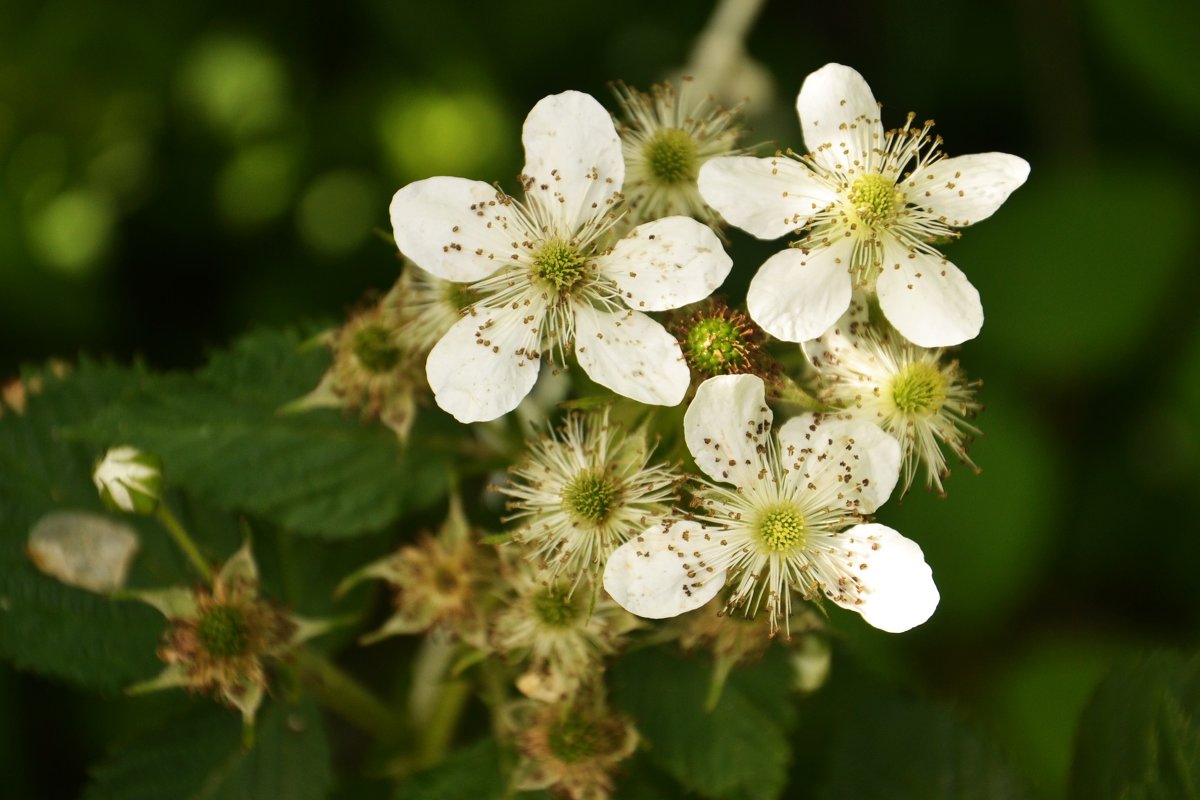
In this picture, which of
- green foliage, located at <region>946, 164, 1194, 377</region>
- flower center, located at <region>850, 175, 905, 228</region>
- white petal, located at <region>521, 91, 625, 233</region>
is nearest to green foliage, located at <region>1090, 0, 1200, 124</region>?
green foliage, located at <region>946, 164, 1194, 377</region>

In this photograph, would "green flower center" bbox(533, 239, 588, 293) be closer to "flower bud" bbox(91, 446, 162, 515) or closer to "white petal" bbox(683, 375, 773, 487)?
"white petal" bbox(683, 375, 773, 487)

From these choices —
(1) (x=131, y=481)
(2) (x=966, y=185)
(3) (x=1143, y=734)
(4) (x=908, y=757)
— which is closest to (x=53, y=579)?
(1) (x=131, y=481)

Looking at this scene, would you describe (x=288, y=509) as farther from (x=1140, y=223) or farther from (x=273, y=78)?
(x=1140, y=223)

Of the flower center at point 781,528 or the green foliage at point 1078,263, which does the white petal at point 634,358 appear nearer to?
the flower center at point 781,528

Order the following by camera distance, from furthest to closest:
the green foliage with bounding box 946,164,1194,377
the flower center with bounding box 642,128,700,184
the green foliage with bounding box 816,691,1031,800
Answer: the green foliage with bounding box 946,164,1194,377 < the green foliage with bounding box 816,691,1031,800 < the flower center with bounding box 642,128,700,184

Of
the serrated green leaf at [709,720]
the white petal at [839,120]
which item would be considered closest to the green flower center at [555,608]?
the serrated green leaf at [709,720]

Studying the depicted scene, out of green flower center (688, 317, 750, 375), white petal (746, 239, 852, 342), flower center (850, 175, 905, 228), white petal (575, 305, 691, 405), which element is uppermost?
flower center (850, 175, 905, 228)
